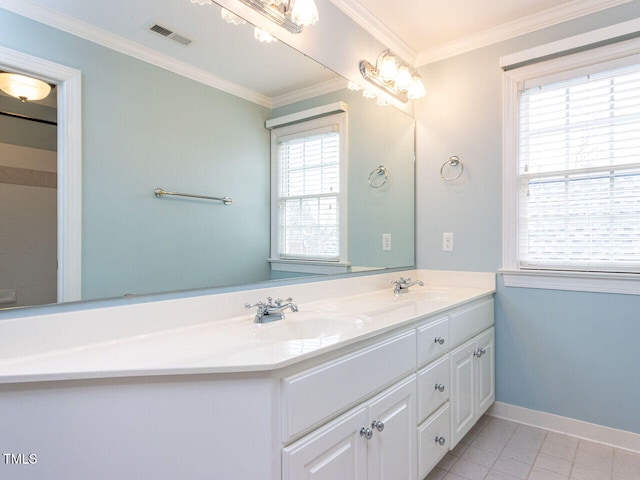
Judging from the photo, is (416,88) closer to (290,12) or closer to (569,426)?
(290,12)

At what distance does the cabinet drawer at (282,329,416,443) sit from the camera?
0.99 m

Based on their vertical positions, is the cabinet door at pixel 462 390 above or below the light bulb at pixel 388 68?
below

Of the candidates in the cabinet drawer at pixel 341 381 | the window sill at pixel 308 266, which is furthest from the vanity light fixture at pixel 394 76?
the cabinet drawer at pixel 341 381

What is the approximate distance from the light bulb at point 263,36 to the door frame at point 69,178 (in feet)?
2.46

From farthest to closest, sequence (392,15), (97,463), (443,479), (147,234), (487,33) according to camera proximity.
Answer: (487,33)
(392,15)
(443,479)
(147,234)
(97,463)

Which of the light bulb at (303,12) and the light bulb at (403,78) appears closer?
the light bulb at (303,12)

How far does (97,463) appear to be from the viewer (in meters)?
0.89

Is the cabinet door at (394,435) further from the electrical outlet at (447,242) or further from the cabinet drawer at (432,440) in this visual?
the electrical outlet at (447,242)

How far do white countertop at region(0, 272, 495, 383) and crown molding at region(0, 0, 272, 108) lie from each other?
89cm

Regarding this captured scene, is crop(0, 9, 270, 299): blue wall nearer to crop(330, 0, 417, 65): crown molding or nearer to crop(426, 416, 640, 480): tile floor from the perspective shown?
crop(330, 0, 417, 65): crown molding

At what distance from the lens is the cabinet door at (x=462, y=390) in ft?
6.00

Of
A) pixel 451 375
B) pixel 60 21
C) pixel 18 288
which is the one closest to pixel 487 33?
pixel 451 375

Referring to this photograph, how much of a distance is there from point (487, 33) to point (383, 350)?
2.09 meters

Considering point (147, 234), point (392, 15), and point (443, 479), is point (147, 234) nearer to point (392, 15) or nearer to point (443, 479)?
point (443, 479)
